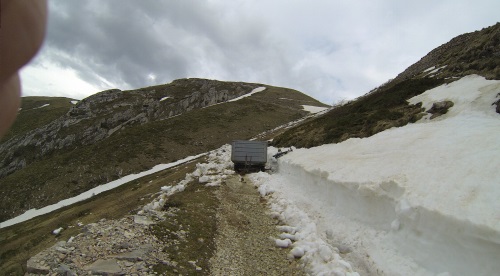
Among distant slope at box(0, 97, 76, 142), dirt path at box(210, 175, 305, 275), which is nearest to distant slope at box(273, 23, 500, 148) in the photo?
dirt path at box(210, 175, 305, 275)

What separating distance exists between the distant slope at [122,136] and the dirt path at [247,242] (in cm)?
3423

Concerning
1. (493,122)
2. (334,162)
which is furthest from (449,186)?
(334,162)

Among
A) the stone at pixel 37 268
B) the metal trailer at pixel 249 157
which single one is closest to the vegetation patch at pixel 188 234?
the stone at pixel 37 268

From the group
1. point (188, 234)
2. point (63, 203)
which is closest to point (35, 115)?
point (63, 203)

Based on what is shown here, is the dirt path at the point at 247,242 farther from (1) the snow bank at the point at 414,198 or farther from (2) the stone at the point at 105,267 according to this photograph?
(2) the stone at the point at 105,267

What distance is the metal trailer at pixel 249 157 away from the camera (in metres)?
25.5

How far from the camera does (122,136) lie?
2277 inches

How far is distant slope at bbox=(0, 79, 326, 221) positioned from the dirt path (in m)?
34.2

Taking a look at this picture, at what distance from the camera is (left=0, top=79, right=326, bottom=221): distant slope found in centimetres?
4488

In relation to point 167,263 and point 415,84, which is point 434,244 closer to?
point 167,263

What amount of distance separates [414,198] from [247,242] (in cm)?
564

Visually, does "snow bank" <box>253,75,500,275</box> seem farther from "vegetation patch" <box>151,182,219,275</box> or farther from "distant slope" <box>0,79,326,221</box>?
"distant slope" <box>0,79,326,221</box>

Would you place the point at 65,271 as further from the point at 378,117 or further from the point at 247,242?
the point at 378,117

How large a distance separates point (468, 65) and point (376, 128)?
1029 cm
